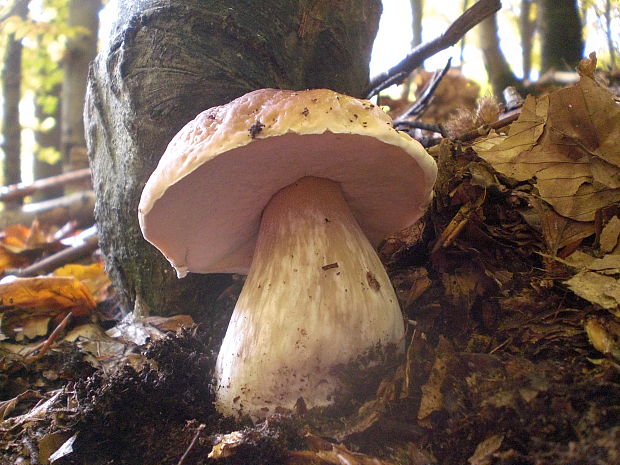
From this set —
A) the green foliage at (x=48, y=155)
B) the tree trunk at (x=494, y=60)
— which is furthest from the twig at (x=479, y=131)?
the green foliage at (x=48, y=155)

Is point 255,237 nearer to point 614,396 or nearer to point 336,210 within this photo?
point 336,210

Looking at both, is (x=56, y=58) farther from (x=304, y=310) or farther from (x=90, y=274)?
(x=304, y=310)

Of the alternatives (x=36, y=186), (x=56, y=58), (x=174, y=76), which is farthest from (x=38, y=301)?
(x=56, y=58)

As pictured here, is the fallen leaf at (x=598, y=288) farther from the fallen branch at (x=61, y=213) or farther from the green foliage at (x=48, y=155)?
the green foliage at (x=48, y=155)

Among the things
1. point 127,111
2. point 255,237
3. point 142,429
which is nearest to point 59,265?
point 127,111

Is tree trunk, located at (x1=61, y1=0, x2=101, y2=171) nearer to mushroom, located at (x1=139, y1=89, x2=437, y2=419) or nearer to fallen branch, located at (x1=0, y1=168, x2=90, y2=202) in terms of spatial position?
fallen branch, located at (x1=0, y1=168, x2=90, y2=202)

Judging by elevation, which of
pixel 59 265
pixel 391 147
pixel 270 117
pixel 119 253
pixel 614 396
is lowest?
pixel 59 265

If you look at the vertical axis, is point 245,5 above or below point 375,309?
above
